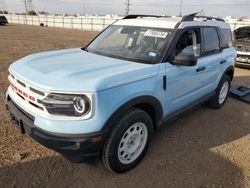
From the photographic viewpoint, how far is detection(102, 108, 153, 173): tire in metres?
2.88

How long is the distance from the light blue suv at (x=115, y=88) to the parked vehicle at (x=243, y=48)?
5510 millimetres

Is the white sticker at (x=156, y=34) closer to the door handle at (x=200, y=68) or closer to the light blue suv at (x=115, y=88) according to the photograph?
the light blue suv at (x=115, y=88)

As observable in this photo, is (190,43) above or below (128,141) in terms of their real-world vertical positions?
above

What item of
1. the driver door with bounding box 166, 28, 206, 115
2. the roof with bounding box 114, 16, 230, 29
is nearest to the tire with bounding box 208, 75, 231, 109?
the driver door with bounding box 166, 28, 206, 115

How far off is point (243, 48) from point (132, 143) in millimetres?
8018

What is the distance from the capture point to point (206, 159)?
11.9ft

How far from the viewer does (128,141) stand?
10.5 ft

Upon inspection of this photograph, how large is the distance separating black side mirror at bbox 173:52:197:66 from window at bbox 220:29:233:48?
6.75 feet

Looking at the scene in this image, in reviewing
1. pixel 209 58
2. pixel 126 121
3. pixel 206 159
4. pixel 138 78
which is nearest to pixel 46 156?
pixel 126 121

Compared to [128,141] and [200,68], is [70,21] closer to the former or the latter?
[200,68]

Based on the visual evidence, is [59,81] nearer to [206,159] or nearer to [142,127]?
[142,127]

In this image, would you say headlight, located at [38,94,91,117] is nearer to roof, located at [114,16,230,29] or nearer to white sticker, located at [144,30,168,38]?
white sticker, located at [144,30,168,38]

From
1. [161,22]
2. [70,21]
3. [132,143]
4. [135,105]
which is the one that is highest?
[161,22]

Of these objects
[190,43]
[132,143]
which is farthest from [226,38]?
[132,143]
